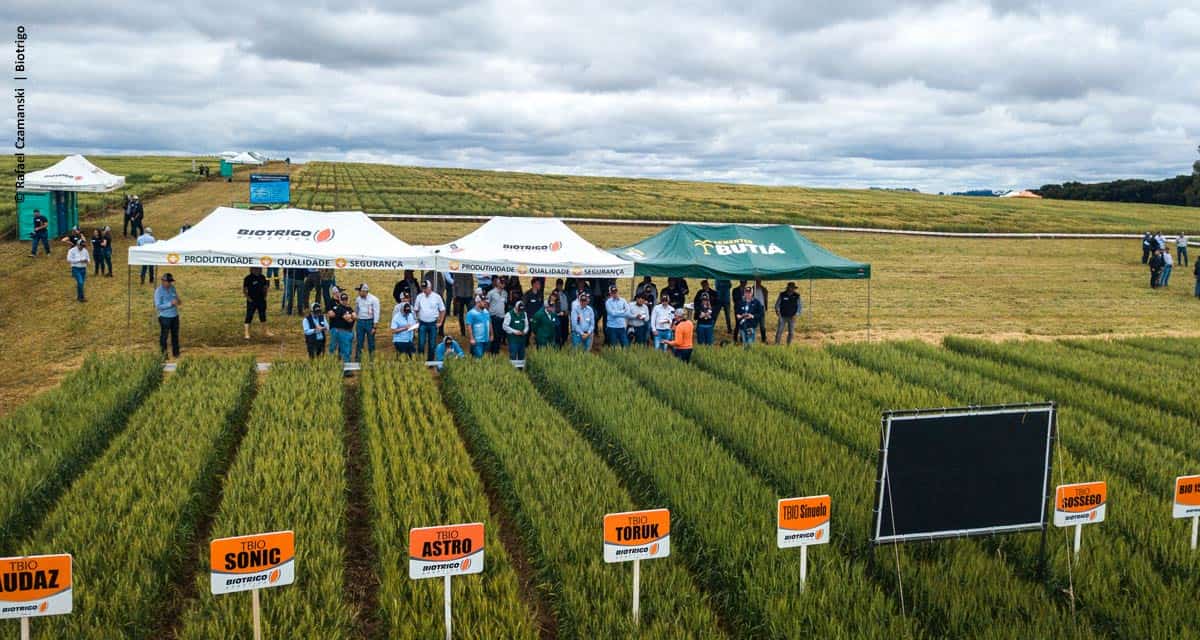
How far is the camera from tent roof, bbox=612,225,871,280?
64.2ft

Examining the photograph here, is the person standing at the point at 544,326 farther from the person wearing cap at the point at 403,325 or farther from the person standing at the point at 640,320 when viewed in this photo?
the person wearing cap at the point at 403,325

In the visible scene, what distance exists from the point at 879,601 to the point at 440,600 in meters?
3.34

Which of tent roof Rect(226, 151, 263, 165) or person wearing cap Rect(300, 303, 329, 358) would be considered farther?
tent roof Rect(226, 151, 263, 165)

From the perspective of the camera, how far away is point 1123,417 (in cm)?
1333

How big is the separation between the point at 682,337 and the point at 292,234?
26.5ft

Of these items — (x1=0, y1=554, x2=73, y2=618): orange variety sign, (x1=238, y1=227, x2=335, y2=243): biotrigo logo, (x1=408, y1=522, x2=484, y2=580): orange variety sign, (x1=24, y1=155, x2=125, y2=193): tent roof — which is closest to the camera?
(x1=0, y1=554, x2=73, y2=618): orange variety sign

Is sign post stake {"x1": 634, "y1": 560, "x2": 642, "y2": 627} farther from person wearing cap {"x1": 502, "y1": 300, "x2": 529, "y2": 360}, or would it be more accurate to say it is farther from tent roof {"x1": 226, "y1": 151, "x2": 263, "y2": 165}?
tent roof {"x1": 226, "y1": 151, "x2": 263, "y2": 165}

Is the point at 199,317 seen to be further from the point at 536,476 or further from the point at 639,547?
the point at 639,547

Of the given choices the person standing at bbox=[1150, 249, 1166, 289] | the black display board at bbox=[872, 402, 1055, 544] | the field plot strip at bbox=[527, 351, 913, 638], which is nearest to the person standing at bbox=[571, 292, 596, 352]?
the field plot strip at bbox=[527, 351, 913, 638]

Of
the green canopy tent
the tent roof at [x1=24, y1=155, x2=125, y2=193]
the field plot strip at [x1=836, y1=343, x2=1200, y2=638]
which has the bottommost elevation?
the field plot strip at [x1=836, y1=343, x2=1200, y2=638]

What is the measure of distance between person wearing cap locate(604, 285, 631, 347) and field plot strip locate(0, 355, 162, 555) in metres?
8.30

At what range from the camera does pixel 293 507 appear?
28.4 feet

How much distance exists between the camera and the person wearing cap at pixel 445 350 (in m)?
17.2

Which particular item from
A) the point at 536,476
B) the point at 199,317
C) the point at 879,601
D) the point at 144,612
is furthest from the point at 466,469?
the point at 199,317
